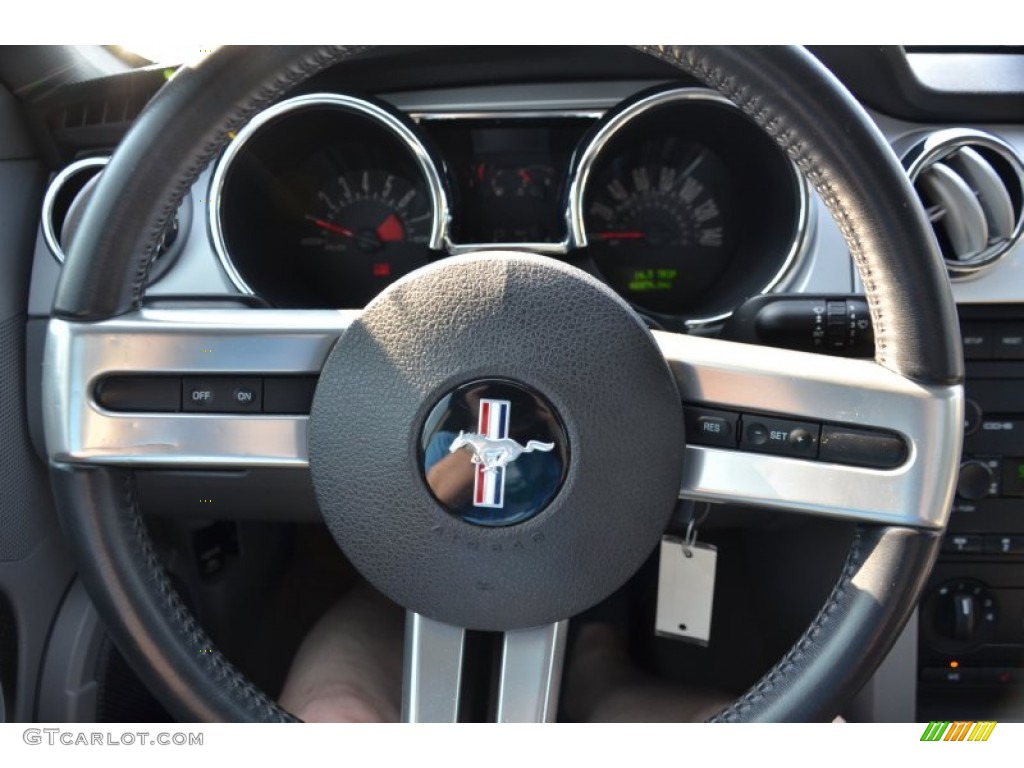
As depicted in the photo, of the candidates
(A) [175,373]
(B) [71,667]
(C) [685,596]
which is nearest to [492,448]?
(A) [175,373]

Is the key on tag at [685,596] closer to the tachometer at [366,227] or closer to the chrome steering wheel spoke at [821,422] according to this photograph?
the chrome steering wheel spoke at [821,422]

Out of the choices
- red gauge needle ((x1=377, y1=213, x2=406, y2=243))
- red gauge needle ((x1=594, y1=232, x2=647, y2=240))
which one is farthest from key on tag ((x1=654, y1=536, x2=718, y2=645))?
red gauge needle ((x1=377, y1=213, x2=406, y2=243))

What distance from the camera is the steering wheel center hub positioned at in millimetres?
755

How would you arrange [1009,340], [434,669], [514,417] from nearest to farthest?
1. [514,417]
2. [434,669]
3. [1009,340]

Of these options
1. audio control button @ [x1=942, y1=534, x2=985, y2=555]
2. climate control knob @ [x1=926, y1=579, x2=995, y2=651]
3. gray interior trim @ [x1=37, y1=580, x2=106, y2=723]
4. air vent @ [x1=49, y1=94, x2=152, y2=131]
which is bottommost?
gray interior trim @ [x1=37, y1=580, x2=106, y2=723]

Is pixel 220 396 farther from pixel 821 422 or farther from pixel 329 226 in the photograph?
pixel 329 226

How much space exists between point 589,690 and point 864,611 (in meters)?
0.80

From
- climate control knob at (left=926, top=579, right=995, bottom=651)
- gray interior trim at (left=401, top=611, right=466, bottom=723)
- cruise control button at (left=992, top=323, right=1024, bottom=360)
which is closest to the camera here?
gray interior trim at (left=401, top=611, right=466, bottom=723)

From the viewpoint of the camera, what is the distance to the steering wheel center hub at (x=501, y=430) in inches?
29.7

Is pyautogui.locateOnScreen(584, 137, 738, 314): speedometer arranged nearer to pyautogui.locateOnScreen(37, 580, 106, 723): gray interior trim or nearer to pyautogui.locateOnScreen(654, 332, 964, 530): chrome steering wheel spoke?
pyautogui.locateOnScreen(654, 332, 964, 530): chrome steering wheel spoke

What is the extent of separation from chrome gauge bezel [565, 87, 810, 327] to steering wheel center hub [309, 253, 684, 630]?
0.49 meters

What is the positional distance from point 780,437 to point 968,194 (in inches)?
22.7

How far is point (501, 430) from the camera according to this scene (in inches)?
29.9

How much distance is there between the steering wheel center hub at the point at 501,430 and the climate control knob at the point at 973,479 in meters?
0.62
